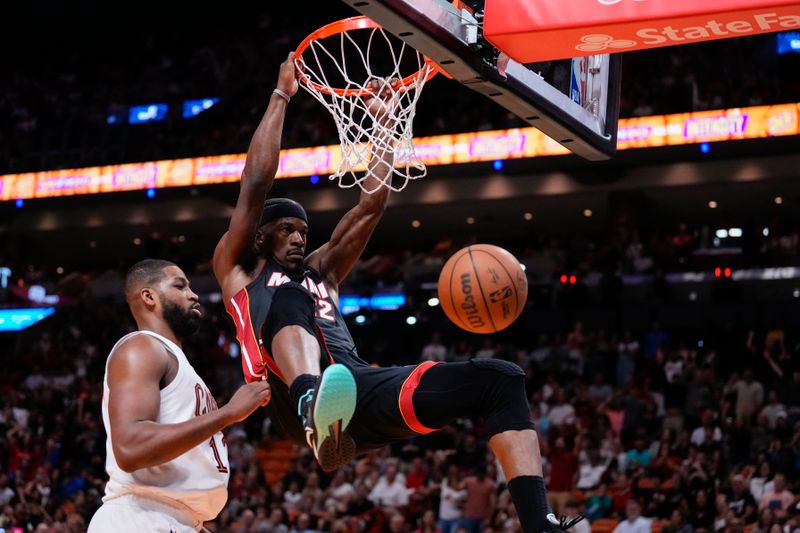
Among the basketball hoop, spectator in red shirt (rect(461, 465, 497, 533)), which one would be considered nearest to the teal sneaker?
the basketball hoop

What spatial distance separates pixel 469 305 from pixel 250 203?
3.91 ft

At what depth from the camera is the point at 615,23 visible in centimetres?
441

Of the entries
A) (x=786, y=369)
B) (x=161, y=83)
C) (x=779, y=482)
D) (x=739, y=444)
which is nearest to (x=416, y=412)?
(x=779, y=482)

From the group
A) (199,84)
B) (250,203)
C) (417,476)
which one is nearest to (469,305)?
(250,203)

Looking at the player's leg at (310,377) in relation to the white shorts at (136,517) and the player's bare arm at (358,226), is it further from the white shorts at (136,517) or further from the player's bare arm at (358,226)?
the player's bare arm at (358,226)

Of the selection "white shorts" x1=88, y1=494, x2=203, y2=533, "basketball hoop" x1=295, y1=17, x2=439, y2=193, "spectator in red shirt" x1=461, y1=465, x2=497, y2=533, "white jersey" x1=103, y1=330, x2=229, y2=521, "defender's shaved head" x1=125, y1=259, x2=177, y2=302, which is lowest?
"spectator in red shirt" x1=461, y1=465, x2=497, y2=533

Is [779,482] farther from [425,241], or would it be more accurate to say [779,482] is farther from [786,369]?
[425,241]

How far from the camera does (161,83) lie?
28.7 meters

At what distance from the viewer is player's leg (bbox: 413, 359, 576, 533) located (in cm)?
430

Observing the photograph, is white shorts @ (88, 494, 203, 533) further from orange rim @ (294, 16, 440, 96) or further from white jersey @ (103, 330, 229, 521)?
orange rim @ (294, 16, 440, 96)

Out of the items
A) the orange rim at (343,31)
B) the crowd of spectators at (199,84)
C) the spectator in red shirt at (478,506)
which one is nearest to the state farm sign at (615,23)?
the orange rim at (343,31)

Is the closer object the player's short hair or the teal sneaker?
the teal sneaker

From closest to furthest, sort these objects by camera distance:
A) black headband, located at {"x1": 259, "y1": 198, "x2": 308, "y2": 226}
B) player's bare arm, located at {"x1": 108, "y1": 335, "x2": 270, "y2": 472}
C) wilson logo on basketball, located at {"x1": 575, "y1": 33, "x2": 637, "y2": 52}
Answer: player's bare arm, located at {"x1": 108, "y1": 335, "x2": 270, "y2": 472}, wilson logo on basketball, located at {"x1": 575, "y1": 33, "x2": 637, "y2": 52}, black headband, located at {"x1": 259, "y1": 198, "x2": 308, "y2": 226}

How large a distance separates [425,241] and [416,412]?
21.2 m
